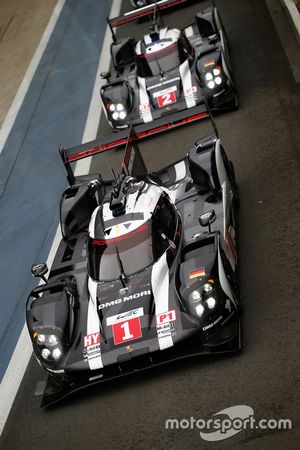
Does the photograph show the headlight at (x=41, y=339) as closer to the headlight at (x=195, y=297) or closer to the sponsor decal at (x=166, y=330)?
the sponsor decal at (x=166, y=330)

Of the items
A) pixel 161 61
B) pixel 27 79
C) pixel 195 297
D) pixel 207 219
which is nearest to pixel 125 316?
pixel 195 297

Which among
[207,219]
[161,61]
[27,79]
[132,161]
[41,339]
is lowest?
[27,79]

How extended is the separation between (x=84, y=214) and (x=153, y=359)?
3.18m

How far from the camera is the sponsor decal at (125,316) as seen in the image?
8.10 m

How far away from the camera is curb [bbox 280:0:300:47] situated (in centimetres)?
1533

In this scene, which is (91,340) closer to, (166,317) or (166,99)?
(166,317)

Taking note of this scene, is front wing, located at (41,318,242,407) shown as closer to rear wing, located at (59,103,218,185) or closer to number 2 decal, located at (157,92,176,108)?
rear wing, located at (59,103,218,185)

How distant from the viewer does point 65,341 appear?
8.17 metres

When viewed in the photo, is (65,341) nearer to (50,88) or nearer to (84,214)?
(84,214)

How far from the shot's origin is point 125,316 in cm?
815

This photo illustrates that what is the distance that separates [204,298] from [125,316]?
882mm

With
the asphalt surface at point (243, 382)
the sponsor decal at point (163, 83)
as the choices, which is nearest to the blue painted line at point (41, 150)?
the asphalt surface at point (243, 382)

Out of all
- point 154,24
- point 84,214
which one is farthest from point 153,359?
point 154,24

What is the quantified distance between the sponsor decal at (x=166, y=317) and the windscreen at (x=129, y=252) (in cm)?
78
